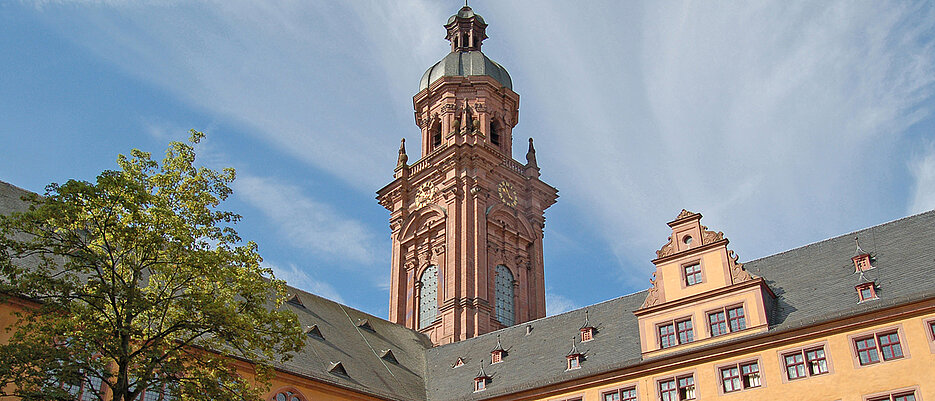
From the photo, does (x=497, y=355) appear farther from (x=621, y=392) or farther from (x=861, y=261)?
(x=861, y=261)

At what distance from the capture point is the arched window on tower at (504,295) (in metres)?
54.2

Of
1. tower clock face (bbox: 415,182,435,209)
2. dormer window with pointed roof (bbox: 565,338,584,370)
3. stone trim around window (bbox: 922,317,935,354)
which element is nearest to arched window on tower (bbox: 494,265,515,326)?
tower clock face (bbox: 415,182,435,209)

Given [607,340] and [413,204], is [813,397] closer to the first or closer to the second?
[607,340]

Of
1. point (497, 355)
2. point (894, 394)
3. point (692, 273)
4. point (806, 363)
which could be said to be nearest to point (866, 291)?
point (806, 363)

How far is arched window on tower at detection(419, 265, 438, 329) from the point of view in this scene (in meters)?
53.8

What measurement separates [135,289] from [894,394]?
23146 mm

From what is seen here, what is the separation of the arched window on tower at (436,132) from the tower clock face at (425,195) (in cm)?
447

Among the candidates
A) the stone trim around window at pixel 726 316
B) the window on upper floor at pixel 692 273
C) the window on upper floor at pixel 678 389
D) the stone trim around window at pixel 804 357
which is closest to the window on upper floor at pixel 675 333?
the stone trim around window at pixel 726 316

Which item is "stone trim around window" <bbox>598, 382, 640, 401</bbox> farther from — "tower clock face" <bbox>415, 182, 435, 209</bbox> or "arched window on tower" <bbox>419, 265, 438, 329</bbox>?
"tower clock face" <bbox>415, 182, 435, 209</bbox>

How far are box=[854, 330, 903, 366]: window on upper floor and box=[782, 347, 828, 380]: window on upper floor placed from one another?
120cm

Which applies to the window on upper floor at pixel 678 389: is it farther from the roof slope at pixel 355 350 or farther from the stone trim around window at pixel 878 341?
the roof slope at pixel 355 350

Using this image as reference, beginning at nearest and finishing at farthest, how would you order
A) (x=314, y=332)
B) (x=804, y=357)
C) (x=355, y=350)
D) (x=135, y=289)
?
(x=135, y=289) → (x=804, y=357) → (x=314, y=332) → (x=355, y=350)

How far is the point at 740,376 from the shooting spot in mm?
31141

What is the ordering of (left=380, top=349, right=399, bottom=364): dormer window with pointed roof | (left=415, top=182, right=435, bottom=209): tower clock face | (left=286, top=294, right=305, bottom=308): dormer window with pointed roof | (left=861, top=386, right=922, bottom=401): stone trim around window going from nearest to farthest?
(left=861, top=386, right=922, bottom=401): stone trim around window, (left=286, top=294, right=305, bottom=308): dormer window with pointed roof, (left=380, top=349, right=399, bottom=364): dormer window with pointed roof, (left=415, top=182, right=435, bottom=209): tower clock face
